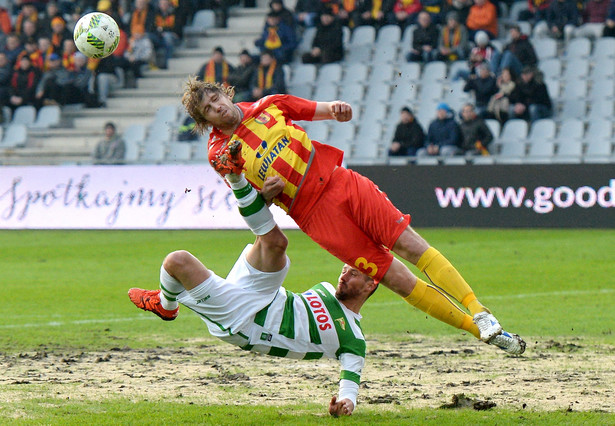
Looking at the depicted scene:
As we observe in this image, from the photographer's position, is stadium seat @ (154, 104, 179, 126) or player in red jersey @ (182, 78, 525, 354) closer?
player in red jersey @ (182, 78, 525, 354)

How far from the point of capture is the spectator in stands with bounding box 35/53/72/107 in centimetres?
2480

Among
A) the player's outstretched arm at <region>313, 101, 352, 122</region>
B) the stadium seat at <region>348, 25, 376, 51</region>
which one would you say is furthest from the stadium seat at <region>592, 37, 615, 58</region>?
the player's outstretched arm at <region>313, 101, 352, 122</region>

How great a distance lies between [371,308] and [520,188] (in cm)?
691

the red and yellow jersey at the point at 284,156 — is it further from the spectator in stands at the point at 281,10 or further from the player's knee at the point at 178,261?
the spectator in stands at the point at 281,10

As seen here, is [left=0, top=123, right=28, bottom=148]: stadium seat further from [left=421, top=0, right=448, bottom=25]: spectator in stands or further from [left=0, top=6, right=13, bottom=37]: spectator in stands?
[left=421, top=0, right=448, bottom=25]: spectator in stands

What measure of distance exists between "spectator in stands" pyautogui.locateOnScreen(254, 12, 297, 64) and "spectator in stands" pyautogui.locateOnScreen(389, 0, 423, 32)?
2.51m

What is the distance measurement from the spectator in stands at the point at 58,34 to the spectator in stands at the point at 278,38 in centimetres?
590

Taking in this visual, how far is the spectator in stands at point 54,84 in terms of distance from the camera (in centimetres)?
2480

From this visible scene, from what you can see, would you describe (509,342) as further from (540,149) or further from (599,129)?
(599,129)

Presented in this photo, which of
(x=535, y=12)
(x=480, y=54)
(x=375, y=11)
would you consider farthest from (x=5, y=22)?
(x=535, y=12)

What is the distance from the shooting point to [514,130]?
758 inches

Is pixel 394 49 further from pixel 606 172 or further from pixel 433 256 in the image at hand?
pixel 433 256

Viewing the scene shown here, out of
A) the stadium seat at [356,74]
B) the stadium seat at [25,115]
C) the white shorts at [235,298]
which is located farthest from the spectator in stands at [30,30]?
the white shorts at [235,298]

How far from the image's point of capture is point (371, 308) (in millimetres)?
10875
